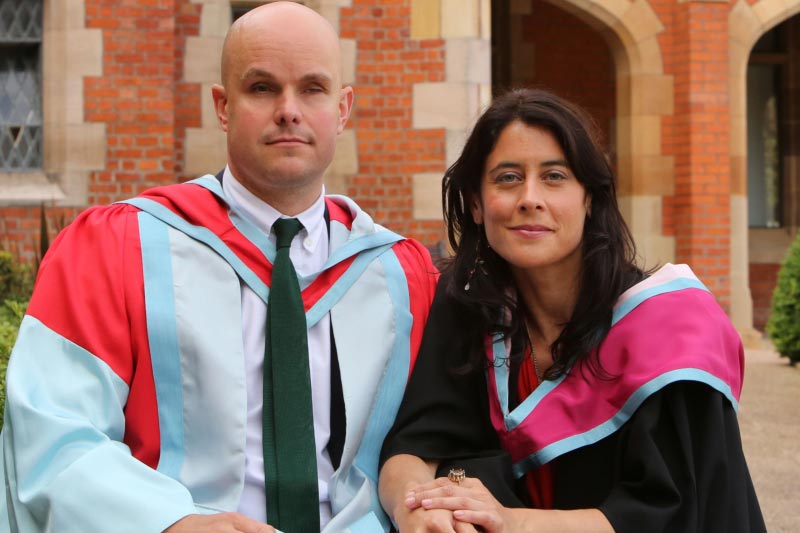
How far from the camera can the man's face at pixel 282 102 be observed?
9.67ft

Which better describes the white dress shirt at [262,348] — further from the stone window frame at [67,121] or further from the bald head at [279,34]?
the stone window frame at [67,121]

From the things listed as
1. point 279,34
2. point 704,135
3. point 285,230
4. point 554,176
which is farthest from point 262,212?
point 704,135

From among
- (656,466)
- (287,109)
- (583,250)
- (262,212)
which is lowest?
(656,466)

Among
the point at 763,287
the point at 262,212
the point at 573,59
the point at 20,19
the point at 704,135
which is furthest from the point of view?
the point at 573,59

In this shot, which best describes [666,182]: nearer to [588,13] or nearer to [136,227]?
[588,13]

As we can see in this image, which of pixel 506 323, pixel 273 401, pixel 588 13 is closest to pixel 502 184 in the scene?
pixel 506 323

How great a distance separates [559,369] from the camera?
115 inches

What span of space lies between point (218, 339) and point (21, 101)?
675 centimetres

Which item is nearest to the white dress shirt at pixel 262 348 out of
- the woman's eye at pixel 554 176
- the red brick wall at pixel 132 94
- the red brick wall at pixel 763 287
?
the woman's eye at pixel 554 176

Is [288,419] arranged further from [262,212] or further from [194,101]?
[194,101]

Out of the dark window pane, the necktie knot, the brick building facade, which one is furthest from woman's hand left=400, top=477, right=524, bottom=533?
the dark window pane

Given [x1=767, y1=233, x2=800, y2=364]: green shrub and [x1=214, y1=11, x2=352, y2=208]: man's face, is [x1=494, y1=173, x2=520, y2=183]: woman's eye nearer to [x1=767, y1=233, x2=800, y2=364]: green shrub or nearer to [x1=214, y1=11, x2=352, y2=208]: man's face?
[x1=214, y1=11, x2=352, y2=208]: man's face

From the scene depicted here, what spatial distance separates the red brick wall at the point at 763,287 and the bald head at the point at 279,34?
1119 centimetres

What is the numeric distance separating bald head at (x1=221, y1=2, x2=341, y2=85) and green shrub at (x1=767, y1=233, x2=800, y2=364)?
763cm
